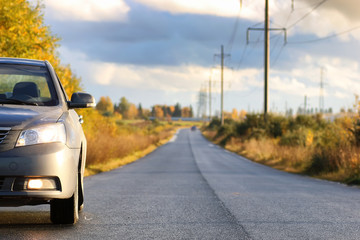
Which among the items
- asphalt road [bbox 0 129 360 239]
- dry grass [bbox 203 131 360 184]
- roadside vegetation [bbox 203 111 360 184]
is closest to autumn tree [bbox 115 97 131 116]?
roadside vegetation [bbox 203 111 360 184]

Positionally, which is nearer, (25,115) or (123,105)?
(25,115)

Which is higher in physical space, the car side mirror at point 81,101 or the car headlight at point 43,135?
the car side mirror at point 81,101

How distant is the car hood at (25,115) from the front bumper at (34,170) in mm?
271

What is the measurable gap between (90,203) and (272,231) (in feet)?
11.7

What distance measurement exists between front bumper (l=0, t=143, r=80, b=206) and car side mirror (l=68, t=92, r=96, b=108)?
3.25 ft

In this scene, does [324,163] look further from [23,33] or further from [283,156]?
[23,33]

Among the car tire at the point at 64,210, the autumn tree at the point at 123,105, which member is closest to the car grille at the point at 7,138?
the car tire at the point at 64,210

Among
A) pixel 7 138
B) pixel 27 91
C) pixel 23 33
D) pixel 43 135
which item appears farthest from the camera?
pixel 23 33

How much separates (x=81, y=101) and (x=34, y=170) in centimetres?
145

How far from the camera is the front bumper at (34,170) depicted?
15.9 ft

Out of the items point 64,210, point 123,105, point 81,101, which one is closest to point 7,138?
point 64,210

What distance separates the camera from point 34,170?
492 cm

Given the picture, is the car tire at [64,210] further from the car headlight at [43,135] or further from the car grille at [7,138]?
the car grille at [7,138]

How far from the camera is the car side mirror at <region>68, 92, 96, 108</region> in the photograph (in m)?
6.12
